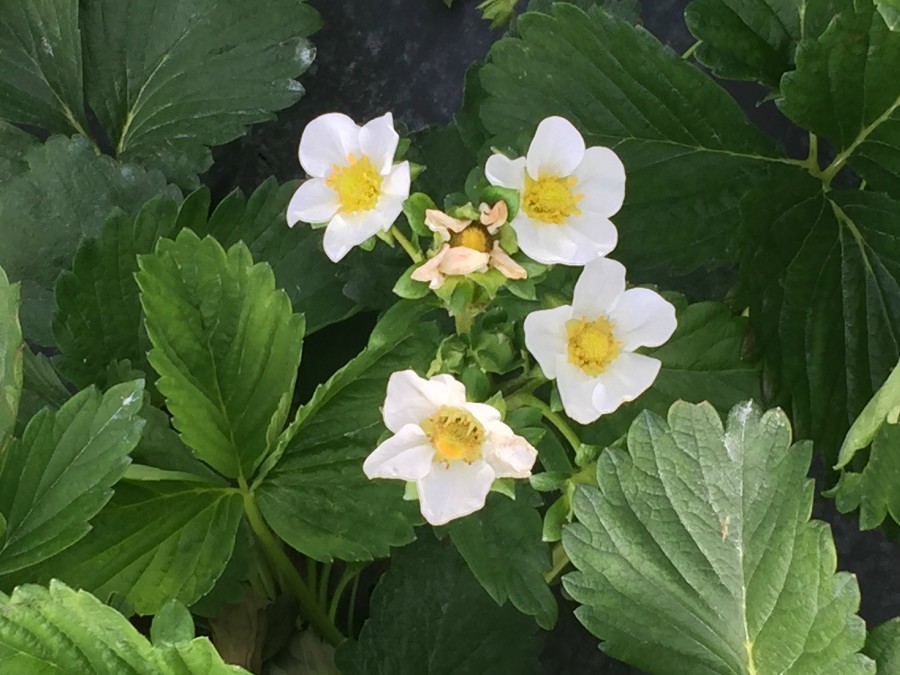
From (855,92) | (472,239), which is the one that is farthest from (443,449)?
(855,92)

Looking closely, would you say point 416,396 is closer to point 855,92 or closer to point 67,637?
point 67,637

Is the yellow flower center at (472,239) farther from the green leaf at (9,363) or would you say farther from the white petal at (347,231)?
the green leaf at (9,363)

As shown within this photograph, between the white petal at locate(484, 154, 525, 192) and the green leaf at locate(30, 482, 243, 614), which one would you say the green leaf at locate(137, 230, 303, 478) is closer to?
the green leaf at locate(30, 482, 243, 614)

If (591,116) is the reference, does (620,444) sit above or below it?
below

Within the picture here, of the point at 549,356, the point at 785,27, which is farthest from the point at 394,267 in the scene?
the point at 785,27

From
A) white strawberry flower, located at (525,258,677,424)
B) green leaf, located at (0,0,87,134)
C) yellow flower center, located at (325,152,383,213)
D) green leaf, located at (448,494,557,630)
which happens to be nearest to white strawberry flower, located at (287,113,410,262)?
yellow flower center, located at (325,152,383,213)

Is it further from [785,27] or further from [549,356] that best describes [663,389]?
[785,27]
